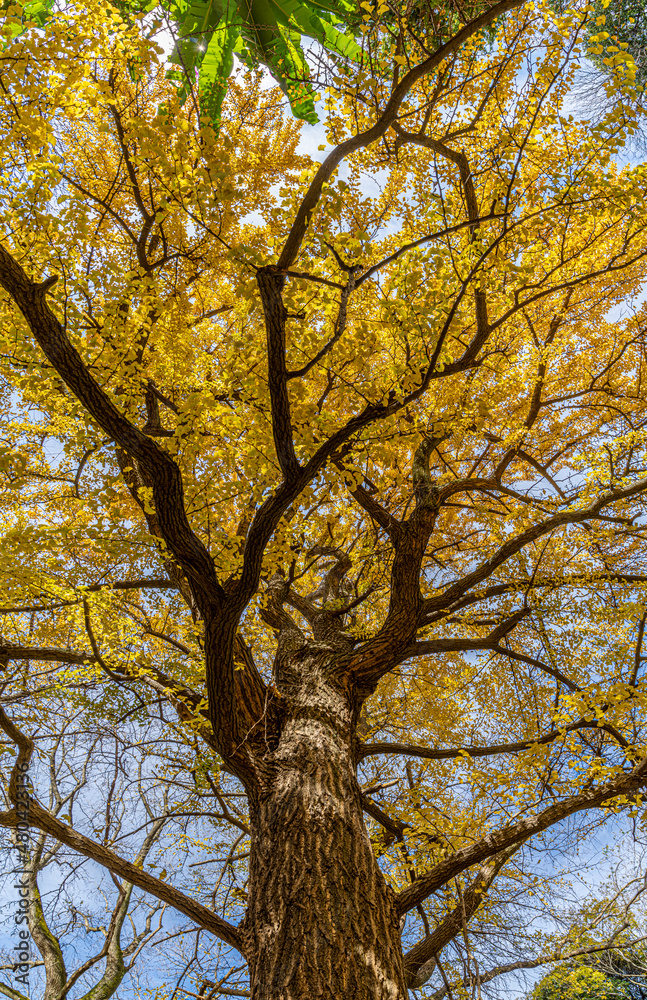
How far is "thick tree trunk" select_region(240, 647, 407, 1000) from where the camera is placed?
1.99m

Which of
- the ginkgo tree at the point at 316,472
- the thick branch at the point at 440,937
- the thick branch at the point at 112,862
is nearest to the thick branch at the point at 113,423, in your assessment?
Answer: the ginkgo tree at the point at 316,472

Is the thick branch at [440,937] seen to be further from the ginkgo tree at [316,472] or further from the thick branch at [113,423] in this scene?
the thick branch at [113,423]

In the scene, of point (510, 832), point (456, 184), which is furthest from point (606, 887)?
point (456, 184)

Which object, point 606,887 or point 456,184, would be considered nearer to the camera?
point 456,184

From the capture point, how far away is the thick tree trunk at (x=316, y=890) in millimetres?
1991

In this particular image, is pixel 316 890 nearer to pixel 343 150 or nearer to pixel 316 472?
pixel 316 472

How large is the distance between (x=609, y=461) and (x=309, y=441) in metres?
2.48

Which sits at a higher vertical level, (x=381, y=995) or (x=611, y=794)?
(x=611, y=794)

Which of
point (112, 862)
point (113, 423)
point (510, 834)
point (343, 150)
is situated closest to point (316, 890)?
point (112, 862)

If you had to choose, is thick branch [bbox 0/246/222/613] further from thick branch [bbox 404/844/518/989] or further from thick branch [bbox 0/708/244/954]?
thick branch [bbox 404/844/518/989]

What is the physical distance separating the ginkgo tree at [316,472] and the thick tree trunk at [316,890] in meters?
0.01

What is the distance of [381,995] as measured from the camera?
76.3 inches

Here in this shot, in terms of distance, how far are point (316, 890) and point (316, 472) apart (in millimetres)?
1967

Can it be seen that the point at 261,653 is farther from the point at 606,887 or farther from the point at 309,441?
the point at 606,887
